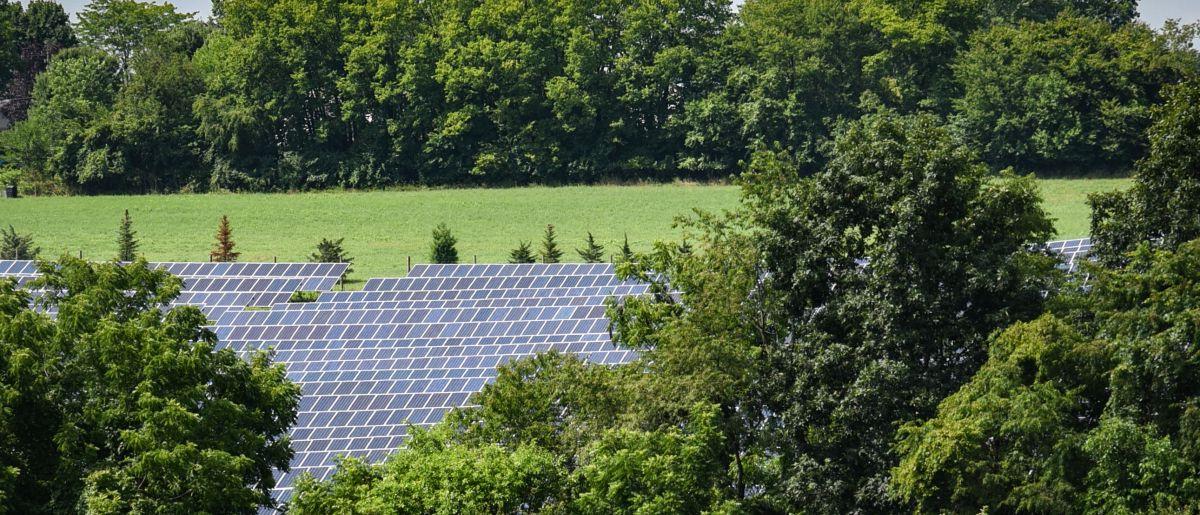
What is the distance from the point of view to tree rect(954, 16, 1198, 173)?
96062mm

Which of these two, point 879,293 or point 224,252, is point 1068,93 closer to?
point 224,252

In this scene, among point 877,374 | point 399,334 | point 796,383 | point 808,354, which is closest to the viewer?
point 877,374

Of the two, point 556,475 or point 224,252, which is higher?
point 556,475

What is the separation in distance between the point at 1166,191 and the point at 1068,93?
6571 cm

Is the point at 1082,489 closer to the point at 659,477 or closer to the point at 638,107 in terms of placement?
the point at 659,477

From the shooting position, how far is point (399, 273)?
76.4 meters

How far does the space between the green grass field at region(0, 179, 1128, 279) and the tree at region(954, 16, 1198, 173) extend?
105 inches

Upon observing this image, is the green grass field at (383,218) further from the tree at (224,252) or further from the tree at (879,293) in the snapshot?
the tree at (879,293)

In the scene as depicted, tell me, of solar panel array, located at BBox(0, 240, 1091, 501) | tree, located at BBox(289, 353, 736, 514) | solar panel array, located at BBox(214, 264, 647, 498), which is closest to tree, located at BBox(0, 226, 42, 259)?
solar panel array, located at BBox(0, 240, 1091, 501)

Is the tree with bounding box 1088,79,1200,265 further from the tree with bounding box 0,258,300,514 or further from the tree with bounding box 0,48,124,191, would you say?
the tree with bounding box 0,48,124,191

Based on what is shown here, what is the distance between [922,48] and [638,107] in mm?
18349

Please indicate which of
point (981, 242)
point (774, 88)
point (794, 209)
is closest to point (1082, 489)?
point (981, 242)

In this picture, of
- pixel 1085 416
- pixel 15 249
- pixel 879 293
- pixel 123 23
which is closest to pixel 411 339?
pixel 879 293

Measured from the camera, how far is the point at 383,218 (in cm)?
9438
